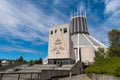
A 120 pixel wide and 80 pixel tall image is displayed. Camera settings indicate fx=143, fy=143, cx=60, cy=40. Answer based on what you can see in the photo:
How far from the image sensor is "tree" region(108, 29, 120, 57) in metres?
33.3

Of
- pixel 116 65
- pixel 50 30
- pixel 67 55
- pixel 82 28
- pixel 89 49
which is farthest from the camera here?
pixel 82 28

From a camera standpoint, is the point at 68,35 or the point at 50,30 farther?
the point at 50,30

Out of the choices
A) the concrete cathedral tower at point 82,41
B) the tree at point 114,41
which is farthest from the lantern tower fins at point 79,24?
the tree at point 114,41

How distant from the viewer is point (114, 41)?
35.2 metres

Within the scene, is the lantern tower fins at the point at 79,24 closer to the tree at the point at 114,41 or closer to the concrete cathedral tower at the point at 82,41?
the concrete cathedral tower at the point at 82,41

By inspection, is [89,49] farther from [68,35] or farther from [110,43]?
[110,43]

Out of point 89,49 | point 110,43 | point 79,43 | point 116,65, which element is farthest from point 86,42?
point 116,65

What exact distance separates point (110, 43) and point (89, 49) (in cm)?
2702

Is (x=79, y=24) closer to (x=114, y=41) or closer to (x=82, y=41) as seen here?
(x=82, y=41)

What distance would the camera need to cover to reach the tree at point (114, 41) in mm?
33312

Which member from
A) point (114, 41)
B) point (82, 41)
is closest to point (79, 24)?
point (82, 41)

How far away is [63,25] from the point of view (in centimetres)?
4925

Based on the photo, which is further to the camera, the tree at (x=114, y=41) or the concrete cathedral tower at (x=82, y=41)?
the concrete cathedral tower at (x=82, y=41)

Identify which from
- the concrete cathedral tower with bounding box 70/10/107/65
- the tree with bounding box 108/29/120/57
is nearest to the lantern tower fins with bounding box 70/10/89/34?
the concrete cathedral tower with bounding box 70/10/107/65
